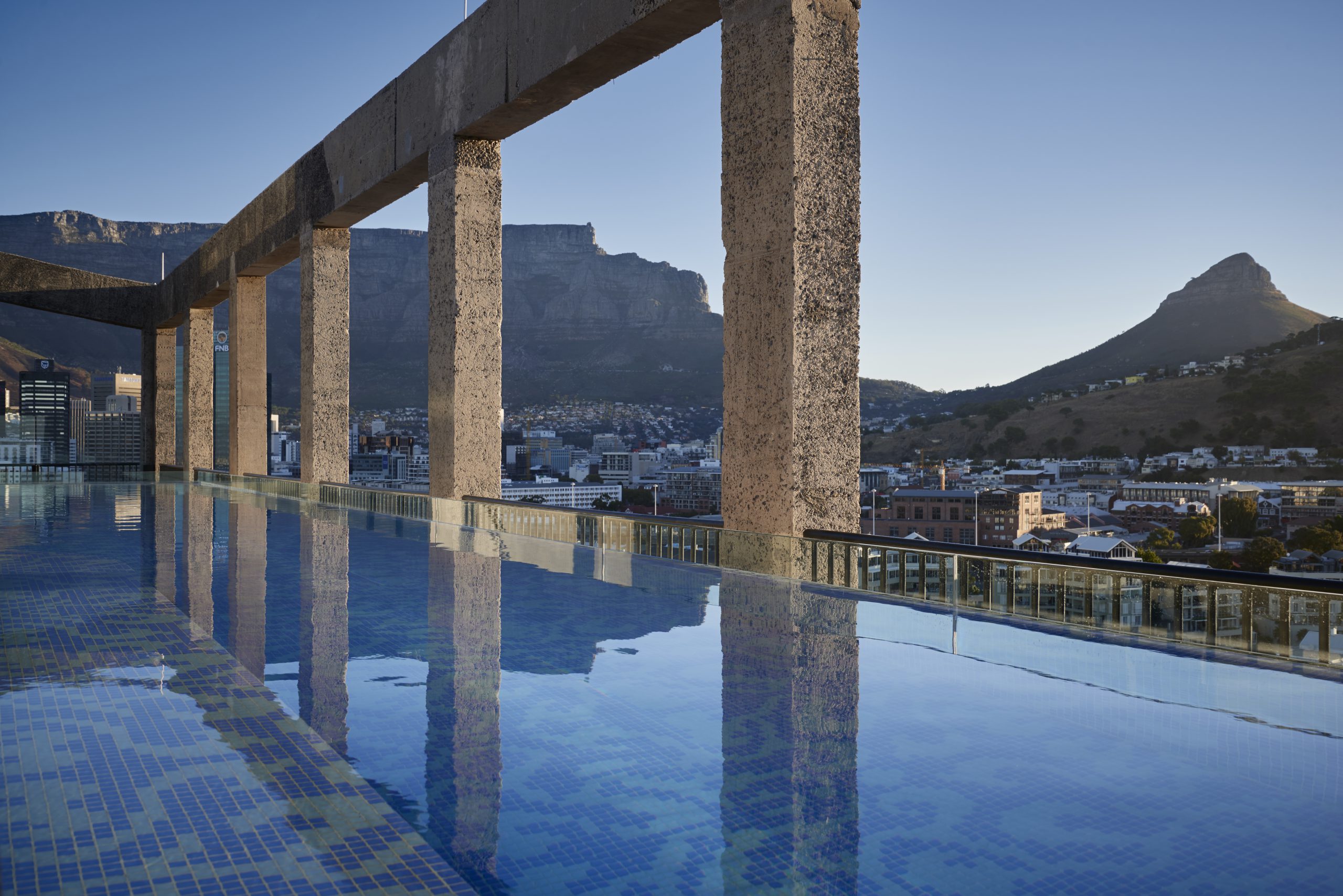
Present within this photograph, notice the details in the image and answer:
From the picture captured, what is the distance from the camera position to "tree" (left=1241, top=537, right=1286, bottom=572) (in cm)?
2028

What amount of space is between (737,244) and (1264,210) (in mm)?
85042

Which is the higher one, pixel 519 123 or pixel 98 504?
pixel 519 123

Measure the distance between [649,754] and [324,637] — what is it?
2568 millimetres

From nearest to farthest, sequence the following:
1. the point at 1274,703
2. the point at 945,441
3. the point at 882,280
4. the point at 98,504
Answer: the point at 1274,703, the point at 98,504, the point at 945,441, the point at 882,280

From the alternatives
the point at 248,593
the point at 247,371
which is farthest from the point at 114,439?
the point at 248,593

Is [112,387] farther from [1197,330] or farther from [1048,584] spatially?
[1048,584]

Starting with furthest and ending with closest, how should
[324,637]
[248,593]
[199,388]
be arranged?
[199,388] → [248,593] → [324,637]

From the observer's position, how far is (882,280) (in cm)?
6366

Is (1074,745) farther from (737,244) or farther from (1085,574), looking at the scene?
(737,244)

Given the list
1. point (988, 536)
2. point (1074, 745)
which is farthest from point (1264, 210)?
point (1074, 745)

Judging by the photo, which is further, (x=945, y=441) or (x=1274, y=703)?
(x=945, y=441)

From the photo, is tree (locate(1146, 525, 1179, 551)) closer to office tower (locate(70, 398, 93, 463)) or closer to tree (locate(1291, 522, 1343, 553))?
tree (locate(1291, 522, 1343, 553))

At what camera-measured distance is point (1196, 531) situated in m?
24.9

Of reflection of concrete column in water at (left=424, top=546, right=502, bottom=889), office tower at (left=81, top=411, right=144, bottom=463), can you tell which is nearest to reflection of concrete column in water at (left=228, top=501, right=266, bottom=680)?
reflection of concrete column in water at (left=424, top=546, right=502, bottom=889)
